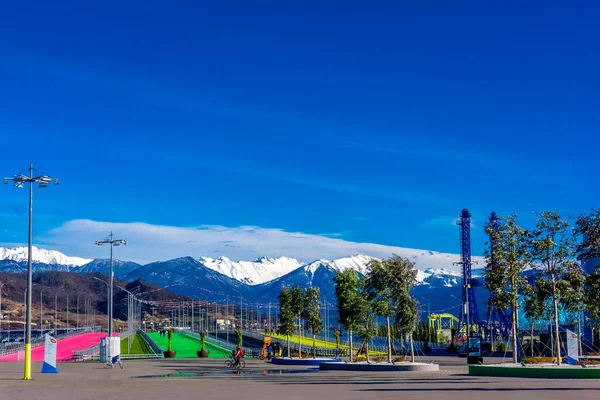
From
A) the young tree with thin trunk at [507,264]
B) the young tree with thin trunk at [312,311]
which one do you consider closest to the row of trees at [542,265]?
the young tree with thin trunk at [507,264]

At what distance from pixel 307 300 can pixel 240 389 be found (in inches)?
1486

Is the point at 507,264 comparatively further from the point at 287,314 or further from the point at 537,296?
the point at 287,314

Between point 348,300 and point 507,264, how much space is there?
1500cm

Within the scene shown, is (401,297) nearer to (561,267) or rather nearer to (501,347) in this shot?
(561,267)

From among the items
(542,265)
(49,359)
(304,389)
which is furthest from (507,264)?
(49,359)

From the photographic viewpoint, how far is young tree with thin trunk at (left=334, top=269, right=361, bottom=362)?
2265 inches

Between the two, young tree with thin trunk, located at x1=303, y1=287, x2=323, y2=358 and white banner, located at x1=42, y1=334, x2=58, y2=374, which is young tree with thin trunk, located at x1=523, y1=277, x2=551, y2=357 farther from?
white banner, located at x1=42, y1=334, x2=58, y2=374

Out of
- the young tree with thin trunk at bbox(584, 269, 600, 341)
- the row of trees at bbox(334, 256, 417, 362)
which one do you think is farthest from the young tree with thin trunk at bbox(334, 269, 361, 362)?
the young tree with thin trunk at bbox(584, 269, 600, 341)

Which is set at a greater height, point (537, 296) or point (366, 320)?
point (537, 296)

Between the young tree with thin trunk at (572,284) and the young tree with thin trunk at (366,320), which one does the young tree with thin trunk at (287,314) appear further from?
the young tree with thin trunk at (572,284)

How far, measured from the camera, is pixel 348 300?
58.7 metres

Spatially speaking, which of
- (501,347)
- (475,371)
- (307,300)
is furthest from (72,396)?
(501,347)

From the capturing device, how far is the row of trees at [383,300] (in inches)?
2044

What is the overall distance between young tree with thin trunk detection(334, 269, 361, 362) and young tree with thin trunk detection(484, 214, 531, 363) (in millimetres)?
12151
